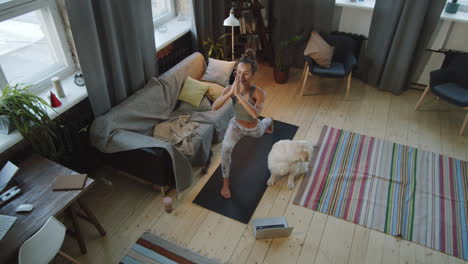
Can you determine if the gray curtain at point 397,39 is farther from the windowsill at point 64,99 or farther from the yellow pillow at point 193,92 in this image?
the windowsill at point 64,99

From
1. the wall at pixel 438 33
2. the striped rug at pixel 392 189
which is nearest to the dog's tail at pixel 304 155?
the striped rug at pixel 392 189

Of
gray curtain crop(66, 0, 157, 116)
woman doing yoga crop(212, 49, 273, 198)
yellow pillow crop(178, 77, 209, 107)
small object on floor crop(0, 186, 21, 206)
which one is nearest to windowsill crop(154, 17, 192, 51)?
gray curtain crop(66, 0, 157, 116)

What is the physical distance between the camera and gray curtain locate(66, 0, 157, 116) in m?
2.68

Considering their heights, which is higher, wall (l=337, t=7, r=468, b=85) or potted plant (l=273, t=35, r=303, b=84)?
wall (l=337, t=7, r=468, b=85)

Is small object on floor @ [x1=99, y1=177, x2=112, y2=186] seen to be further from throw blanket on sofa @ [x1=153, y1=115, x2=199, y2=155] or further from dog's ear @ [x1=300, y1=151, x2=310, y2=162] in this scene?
dog's ear @ [x1=300, y1=151, x2=310, y2=162]

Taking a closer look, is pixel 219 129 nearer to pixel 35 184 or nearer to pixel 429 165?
pixel 35 184

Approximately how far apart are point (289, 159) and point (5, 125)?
7.27 feet

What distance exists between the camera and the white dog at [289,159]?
297 centimetres

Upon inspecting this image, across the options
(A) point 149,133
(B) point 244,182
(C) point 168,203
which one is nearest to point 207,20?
(A) point 149,133

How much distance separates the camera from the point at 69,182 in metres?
2.33

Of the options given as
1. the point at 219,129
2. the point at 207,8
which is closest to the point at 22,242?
the point at 219,129

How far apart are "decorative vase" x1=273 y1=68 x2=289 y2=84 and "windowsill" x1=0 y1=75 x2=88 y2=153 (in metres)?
2.51

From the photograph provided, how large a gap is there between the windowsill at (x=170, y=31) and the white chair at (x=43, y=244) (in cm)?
217

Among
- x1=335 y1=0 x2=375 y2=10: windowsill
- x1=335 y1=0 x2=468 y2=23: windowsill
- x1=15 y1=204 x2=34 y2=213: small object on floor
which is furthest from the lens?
x1=335 y1=0 x2=375 y2=10: windowsill
